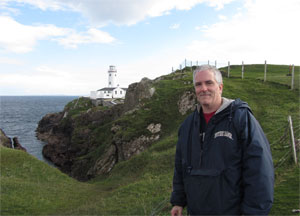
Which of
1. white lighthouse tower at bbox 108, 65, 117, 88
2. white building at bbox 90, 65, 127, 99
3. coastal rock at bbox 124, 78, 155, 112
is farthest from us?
white lighthouse tower at bbox 108, 65, 117, 88

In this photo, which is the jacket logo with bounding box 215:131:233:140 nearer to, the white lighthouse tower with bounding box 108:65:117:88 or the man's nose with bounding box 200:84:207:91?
the man's nose with bounding box 200:84:207:91

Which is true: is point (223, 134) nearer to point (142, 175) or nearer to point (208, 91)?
point (208, 91)

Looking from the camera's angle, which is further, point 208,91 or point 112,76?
point 112,76

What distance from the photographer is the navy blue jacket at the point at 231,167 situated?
135 inches

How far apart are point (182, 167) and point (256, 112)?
20.8 meters

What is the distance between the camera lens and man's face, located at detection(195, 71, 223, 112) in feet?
13.3

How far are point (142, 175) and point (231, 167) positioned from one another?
14054mm

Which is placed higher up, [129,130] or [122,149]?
[129,130]

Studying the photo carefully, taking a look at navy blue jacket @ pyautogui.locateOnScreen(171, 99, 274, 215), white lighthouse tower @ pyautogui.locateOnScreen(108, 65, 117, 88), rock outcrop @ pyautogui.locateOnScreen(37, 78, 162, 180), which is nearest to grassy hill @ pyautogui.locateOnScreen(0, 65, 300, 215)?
rock outcrop @ pyautogui.locateOnScreen(37, 78, 162, 180)

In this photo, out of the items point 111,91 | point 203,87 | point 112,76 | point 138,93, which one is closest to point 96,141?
point 138,93

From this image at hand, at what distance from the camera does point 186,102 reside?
27.4 metres

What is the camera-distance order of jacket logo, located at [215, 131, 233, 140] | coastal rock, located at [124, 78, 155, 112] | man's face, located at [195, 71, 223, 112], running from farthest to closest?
1. coastal rock, located at [124, 78, 155, 112]
2. man's face, located at [195, 71, 223, 112]
3. jacket logo, located at [215, 131, 233, 140]

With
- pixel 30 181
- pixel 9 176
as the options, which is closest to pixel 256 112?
pixel 30 181

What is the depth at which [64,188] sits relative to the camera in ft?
56.8
